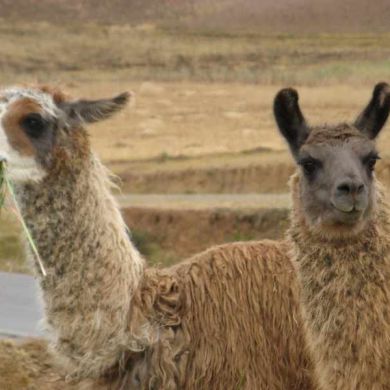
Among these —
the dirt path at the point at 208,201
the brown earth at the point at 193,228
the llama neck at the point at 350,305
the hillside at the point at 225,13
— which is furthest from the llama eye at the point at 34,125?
the hillside at the point at 225,13

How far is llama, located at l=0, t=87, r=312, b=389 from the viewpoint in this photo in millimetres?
7852

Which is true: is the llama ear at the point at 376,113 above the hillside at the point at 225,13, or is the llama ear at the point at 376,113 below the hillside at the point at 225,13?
below

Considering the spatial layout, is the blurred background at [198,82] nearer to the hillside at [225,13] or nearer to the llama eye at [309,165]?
the hillside at [225,13]

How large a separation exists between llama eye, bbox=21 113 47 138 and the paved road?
423 centimetres

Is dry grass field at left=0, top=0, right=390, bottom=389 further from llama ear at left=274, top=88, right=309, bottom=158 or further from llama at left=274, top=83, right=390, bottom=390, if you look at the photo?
llama at left=274, top=83, right=390, bottom=390

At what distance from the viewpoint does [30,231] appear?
7.99 meters

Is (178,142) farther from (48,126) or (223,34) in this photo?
(48,126)

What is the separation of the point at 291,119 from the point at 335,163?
1.83ft

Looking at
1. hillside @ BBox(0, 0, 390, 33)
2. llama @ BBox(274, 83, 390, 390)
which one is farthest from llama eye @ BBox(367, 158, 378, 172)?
hillside @ BBox(0, 0, 390, 33)

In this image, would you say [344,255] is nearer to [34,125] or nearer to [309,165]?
[309,165]

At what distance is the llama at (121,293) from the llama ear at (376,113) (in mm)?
1038

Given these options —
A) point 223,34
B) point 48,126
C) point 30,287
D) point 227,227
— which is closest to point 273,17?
point 223,34

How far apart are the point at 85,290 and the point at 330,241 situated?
1.60 meters

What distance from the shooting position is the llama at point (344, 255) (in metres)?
6.97
